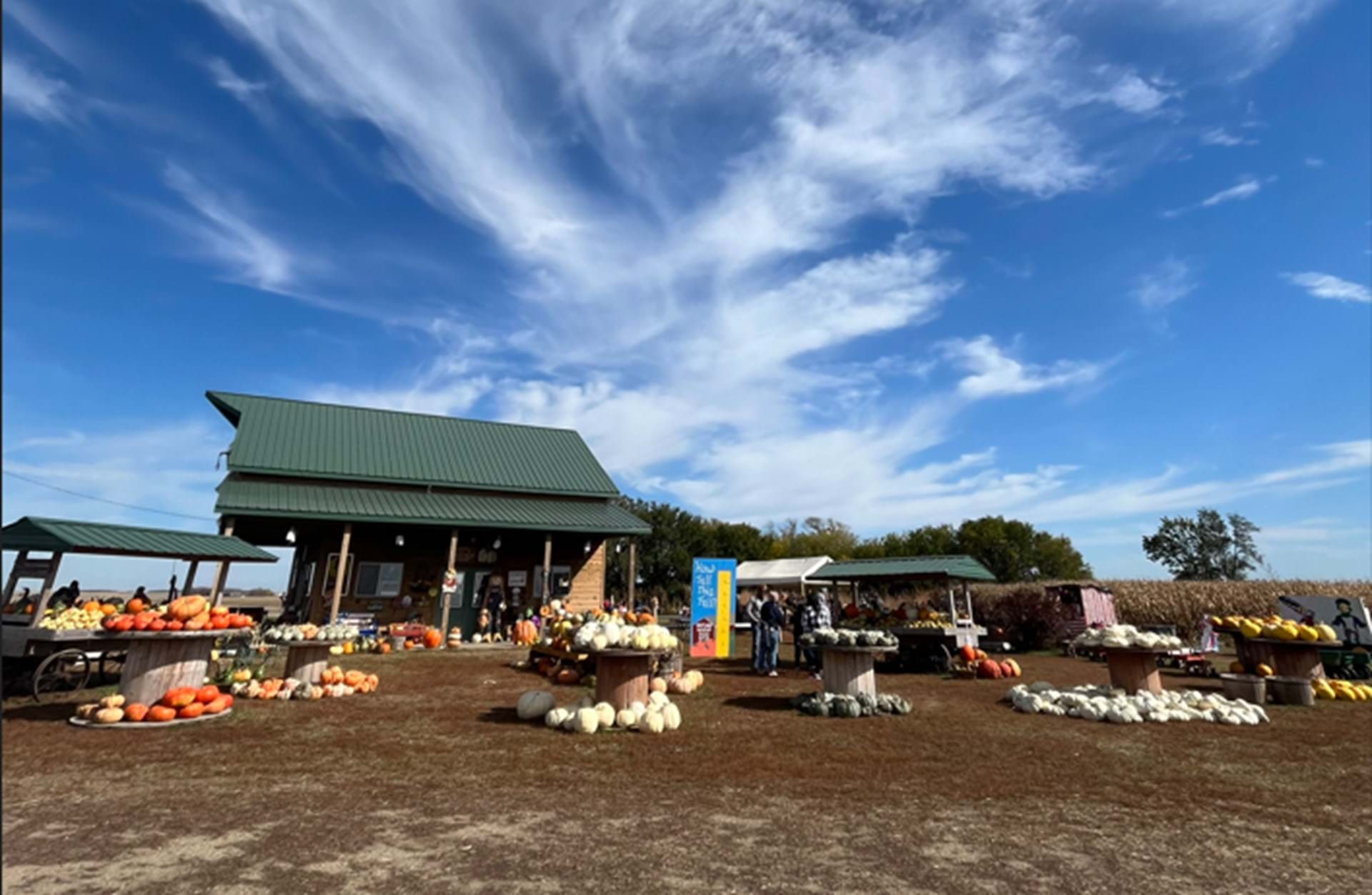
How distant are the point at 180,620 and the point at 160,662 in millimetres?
569

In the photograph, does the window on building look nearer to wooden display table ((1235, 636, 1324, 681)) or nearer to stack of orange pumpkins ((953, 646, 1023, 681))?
stack of orange pumpkins ((953, 646, 1023, 681))

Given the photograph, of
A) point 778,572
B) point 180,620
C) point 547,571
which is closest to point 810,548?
point 778,572

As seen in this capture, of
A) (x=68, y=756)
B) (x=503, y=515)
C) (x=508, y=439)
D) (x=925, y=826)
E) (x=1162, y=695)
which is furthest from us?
(x=508, y=439)

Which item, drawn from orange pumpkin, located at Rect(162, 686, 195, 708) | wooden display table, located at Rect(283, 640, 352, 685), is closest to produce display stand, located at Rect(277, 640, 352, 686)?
wooden display table, located at Rect(283, 640, 352, 685)

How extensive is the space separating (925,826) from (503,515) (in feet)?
61.6

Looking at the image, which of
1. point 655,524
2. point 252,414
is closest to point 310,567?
point 252,414

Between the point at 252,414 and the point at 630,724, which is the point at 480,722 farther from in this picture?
the point at 252,414

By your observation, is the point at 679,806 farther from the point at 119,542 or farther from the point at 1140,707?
the point at 119,542

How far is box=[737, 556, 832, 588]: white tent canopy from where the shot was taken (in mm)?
39688

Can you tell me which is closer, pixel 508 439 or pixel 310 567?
pixel 310 567

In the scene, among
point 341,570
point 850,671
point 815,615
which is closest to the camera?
point 850,671

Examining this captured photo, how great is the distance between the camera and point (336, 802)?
20.4ft

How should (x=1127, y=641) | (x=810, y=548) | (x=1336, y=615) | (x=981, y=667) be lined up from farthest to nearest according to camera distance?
(x=810, y=548)
(x=1336, y=615)
(x=981, y=667)
(x=1127, y=641)

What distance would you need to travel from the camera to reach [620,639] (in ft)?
32.1
